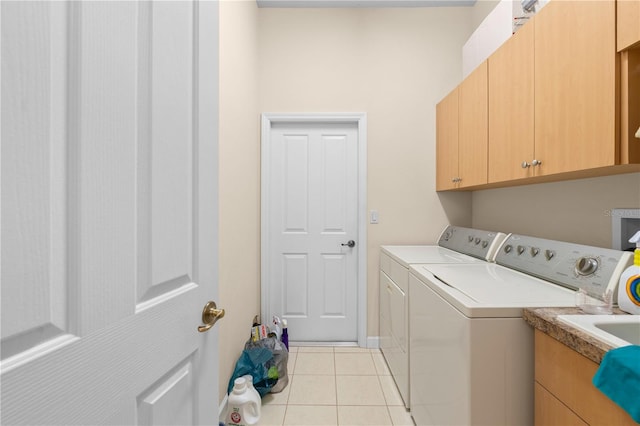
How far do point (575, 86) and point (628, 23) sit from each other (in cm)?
22

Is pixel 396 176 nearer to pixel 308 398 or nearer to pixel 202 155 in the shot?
pixel 308 398

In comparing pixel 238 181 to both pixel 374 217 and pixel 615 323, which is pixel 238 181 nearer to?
pixel 374 217

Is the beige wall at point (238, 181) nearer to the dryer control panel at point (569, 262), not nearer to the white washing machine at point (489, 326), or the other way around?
the white washing machine at point (489, 326)

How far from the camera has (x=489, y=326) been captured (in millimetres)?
1020

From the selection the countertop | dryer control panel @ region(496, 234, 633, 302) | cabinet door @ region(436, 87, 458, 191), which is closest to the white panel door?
cabinet door @ region(436, 87, 458, 191)

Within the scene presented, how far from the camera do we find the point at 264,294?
2.58 m

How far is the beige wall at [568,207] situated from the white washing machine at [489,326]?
0.19 metres

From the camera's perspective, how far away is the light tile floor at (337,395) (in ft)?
5.58

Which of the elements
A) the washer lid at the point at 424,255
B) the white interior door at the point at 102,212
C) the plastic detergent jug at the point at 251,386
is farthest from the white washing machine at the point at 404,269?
the white interior door at the point at 102,212

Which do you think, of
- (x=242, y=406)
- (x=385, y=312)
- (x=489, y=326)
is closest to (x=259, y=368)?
(x=242, y=406)

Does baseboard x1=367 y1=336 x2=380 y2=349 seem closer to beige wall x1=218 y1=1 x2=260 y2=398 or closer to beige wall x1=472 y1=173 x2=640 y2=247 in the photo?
beige wall x1=218 y1=1 x2=260 y2=398

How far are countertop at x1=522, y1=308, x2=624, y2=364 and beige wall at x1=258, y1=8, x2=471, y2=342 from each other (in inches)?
63.8

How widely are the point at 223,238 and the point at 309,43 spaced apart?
1.90 meters

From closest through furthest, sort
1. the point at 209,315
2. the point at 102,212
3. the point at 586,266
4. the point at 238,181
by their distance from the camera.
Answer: the point at 102,212
the point at 209,315
the point at 586,266
the point at 238,181
